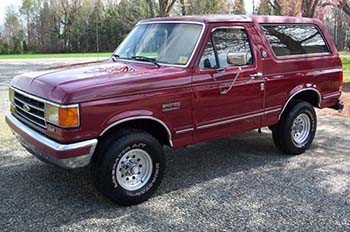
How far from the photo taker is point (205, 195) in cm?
464

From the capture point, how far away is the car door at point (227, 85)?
480 cm

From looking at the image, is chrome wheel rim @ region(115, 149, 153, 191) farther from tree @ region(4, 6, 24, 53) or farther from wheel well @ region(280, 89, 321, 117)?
tree @ region(4, 6, 24, 53)

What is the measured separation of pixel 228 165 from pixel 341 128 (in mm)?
3338

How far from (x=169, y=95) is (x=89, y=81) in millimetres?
912

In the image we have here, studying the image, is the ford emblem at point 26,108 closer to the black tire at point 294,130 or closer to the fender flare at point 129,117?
the fender flare at point 129,117

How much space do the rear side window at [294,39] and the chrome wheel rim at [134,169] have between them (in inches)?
99.0

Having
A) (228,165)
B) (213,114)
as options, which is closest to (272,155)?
(228,165)

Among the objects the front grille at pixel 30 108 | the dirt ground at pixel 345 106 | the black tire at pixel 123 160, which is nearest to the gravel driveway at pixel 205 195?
the black tire at pixel 123 160

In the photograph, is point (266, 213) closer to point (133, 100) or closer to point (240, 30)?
point (133, 100)

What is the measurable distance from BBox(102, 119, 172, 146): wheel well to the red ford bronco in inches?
0.5

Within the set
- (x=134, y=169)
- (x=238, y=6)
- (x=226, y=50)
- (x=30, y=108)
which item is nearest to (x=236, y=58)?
(x=226, y=50)

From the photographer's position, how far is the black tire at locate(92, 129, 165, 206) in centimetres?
416

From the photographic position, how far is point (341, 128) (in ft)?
25.7

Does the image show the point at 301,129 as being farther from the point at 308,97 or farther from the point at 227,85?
the point at 227,85
